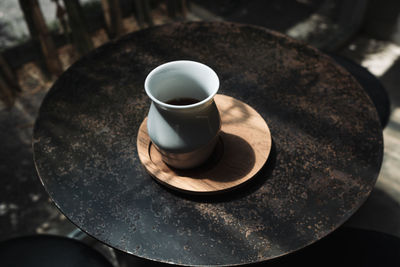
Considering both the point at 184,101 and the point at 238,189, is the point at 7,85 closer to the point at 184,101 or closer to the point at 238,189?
the point at 184,101

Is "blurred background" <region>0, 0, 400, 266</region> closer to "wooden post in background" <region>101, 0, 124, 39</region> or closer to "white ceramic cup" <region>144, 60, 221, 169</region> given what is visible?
"wooden post in background" <region>101, 0, 124, 39</region>

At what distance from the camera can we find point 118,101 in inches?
54.1

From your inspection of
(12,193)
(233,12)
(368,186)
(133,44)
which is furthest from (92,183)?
(233,12)

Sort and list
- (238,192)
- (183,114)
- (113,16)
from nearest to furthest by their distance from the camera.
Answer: (183,114)
(238,192)
(113,16)

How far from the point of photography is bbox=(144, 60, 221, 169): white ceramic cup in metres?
0.96

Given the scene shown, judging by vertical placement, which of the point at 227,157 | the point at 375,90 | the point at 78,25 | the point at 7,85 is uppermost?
the point at 227,157

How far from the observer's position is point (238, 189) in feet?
3.64

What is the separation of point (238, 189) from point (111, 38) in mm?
2202

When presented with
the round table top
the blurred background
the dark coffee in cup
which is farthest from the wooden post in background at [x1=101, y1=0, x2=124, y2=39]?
the dark coffee in cup

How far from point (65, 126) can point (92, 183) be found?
274 mm

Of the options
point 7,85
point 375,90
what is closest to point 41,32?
point 7,85

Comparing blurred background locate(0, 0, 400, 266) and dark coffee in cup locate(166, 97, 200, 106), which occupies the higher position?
dark coffee in cup locate(166, 97, 200, 106)

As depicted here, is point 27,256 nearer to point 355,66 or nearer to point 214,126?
point 214,126

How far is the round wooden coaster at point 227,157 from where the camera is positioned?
1090 mm
